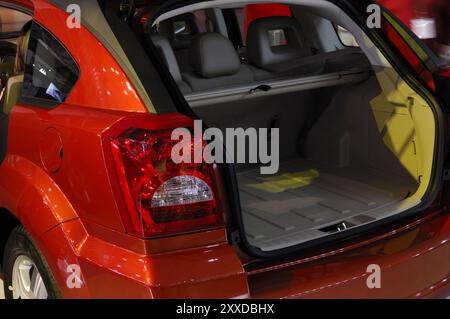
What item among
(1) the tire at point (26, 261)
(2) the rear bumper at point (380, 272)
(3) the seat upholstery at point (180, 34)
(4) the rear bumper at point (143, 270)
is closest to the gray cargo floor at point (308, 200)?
(2) the rear bumper at point (380, 272)

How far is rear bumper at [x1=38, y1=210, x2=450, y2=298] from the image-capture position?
1496 mm

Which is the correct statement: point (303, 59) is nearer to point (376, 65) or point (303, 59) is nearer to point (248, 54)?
point (248, 54)

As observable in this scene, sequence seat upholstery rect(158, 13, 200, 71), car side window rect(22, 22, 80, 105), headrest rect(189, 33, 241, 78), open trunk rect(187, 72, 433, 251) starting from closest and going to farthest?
1. car side window rect(22, 22, 80, 105)
2. open trunk rect(187, 72, 433, 251)
3. headrest rect(189, 33, 241, 78)
4. seat upholstery rect(158, 13, 200, 71)

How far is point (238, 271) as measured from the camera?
1.55 metres

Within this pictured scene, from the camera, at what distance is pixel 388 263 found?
1.76 m

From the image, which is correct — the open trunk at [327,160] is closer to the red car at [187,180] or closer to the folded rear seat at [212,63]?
the red car at [187,180]

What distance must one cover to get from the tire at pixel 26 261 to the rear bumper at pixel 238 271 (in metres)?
0.08

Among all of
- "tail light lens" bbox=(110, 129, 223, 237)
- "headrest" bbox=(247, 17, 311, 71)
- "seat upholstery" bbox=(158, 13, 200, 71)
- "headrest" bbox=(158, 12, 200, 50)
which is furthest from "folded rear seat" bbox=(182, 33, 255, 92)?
"headrest" bbox=(158, 12, 200, 50)

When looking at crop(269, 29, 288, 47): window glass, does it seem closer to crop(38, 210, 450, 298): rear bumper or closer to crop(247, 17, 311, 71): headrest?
crop(247, 17, 311, 71): headrest

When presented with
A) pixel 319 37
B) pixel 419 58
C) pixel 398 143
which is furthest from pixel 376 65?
pixel 319 37

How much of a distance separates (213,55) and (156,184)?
109 centimetres

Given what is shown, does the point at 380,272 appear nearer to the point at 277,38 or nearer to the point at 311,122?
the point at 311,122

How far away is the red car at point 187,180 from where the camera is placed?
5.04 feet

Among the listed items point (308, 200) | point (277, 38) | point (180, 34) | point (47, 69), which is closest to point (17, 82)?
point (47, 69)
